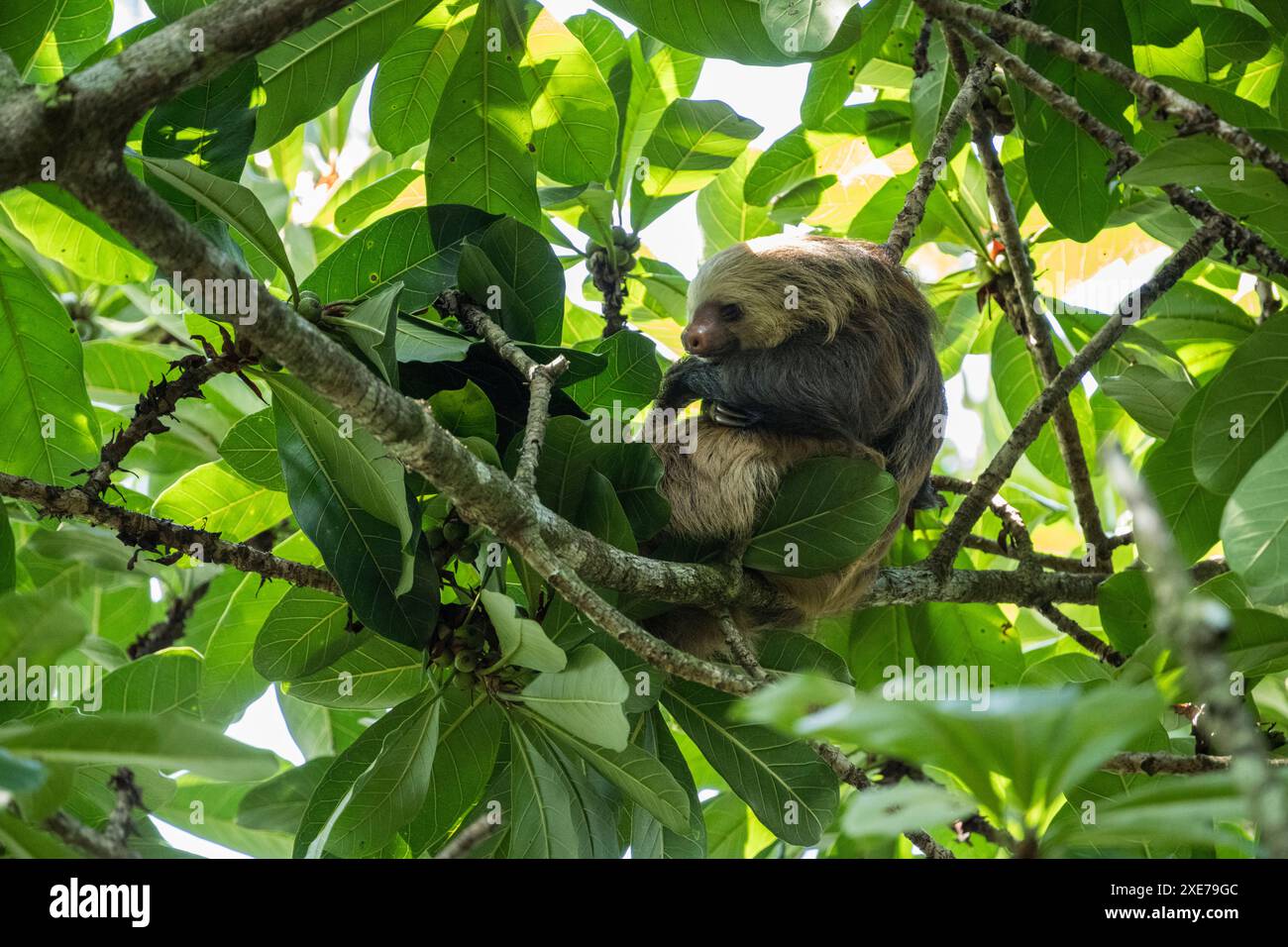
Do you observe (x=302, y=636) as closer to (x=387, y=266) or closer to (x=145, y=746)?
(x=387, y=266)

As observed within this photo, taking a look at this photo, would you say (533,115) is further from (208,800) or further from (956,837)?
(208,800)

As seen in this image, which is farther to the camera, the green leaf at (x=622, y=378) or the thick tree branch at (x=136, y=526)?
the green leaf at (x=622, y=378)

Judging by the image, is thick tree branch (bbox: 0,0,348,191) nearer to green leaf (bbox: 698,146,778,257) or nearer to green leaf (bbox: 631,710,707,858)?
green leaf (bbox: 631,710,707,858)

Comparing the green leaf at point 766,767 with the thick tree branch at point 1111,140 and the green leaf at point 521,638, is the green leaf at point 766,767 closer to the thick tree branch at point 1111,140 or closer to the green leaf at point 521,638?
the green leaf at point 521,638

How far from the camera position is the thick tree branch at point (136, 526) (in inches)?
113

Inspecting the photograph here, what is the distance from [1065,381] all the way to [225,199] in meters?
2.85

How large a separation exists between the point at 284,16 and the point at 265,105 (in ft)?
5.19

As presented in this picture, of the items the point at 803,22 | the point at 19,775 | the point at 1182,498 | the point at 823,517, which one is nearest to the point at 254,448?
the point at 823,517

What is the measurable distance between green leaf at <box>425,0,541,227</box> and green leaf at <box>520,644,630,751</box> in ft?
5.91

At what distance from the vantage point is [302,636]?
11.3 feet

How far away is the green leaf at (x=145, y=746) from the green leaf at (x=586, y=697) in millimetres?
1026

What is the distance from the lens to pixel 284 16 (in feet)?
7.45

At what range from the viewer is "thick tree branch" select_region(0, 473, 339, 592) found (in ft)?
9.39
